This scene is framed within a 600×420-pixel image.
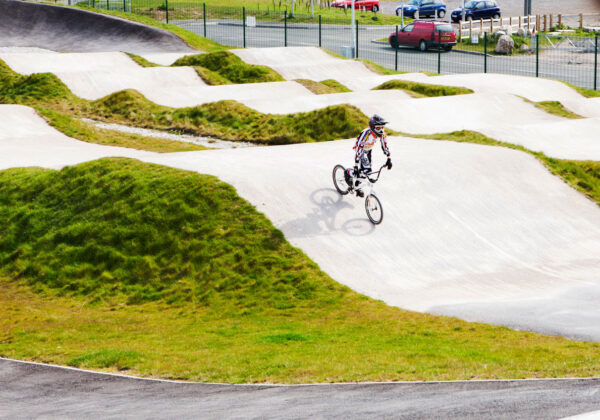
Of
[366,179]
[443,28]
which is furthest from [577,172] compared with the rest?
Answer: [443,28]

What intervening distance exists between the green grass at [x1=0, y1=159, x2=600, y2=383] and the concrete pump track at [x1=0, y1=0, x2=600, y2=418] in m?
0.62

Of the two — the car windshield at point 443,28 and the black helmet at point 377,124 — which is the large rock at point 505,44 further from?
the black helmet at point 377,124

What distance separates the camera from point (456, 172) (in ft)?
70.7

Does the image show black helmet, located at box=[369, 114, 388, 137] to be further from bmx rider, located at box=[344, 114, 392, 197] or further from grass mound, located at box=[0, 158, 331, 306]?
grass mound, located at box=[0, 158, 331, 306]

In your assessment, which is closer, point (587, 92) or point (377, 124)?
point (377, 124)

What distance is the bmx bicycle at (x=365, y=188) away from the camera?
18267 mm

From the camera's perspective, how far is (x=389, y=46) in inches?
2231

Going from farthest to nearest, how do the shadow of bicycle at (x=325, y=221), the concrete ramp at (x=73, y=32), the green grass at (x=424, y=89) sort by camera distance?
the concrete ramp at (x=73, y=32) → the green grass at (x=424, y=89) → the shadow of bicycle at (x=325, y=221)

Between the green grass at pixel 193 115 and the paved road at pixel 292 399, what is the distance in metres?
19.8

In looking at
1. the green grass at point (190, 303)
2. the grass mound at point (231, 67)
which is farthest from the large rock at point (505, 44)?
the green grass at point (190, 303)

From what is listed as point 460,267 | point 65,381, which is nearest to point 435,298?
point 460,267

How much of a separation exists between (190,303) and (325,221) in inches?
151

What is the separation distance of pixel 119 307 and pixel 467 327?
7359mm

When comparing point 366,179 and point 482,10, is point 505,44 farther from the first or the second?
point 366,179
